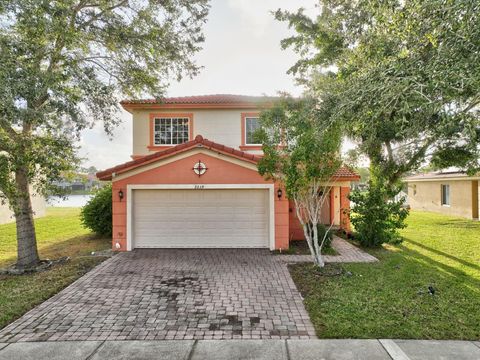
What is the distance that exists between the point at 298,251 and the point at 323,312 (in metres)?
4.93

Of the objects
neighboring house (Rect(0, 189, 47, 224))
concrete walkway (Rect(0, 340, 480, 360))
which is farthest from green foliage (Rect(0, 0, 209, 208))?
neighboring house (Rect(0, 189, 47, 224))

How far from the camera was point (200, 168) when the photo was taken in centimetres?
1054

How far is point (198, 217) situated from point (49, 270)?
483 centimetres

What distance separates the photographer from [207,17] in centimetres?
1093

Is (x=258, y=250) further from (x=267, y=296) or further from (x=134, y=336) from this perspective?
(x=134, y=336)

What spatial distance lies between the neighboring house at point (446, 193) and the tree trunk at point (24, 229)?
75.3 feet

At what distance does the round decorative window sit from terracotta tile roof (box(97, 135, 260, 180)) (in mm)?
658

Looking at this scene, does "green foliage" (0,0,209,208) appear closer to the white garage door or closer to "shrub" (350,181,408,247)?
the white garage door

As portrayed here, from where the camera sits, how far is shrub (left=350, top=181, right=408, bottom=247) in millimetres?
10555

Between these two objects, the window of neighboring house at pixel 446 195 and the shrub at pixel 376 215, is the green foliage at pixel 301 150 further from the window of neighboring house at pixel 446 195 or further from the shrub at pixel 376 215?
the window of neighboring house at pixel 446 195

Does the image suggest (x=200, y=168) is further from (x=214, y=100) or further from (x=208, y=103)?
(x=214, y=100)

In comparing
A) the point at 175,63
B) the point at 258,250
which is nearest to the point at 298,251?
the point at 258,250

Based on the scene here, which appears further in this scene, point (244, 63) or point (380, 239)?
point (244, 63)

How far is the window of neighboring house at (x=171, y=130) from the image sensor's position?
1437 cm
